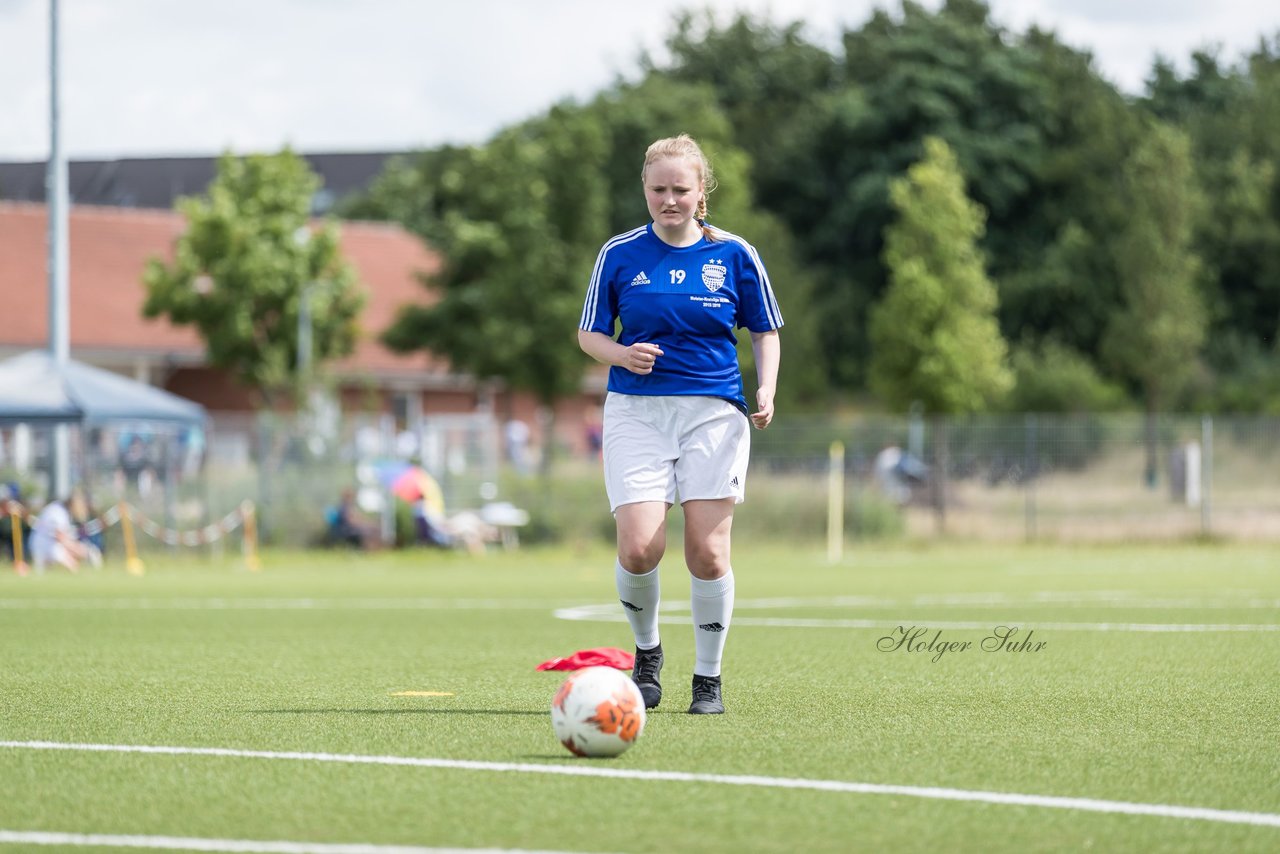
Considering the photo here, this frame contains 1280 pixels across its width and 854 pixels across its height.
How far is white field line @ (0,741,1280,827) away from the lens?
16.0 ft

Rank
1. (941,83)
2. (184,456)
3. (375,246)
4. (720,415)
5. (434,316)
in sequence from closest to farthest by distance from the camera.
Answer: (720,415), (184,456), (434,316), (941,83), (375,246)

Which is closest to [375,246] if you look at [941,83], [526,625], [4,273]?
[4,273]

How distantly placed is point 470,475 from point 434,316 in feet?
52.6

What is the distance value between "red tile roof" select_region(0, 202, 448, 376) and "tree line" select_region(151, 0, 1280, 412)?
287 cm

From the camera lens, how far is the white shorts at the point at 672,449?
7.09 m

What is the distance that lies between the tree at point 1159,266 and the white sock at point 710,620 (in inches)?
1259

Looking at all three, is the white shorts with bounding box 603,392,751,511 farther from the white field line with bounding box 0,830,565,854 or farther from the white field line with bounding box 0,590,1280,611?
the white field line with bounding box 0,590,1280,611

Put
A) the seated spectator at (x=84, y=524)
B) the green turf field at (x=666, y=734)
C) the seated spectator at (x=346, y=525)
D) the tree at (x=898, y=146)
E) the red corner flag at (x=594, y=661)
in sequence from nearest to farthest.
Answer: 1. the green turf field at (x=666, y=734)
2. the red corner flag at (x=594, y=661)
3. the seated spectator at (x=84, y=524)
4. the seated spectator at (x=346, y=525)
5. the tree at (x=898, y=146)

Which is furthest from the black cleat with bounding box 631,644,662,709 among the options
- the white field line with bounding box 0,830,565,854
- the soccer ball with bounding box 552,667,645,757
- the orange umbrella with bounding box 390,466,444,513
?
the orange umbrella with bounding box 390,466,444,513

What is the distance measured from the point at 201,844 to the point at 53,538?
1898 centimetres

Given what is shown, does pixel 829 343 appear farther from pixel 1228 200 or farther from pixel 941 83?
pixel 1228 200

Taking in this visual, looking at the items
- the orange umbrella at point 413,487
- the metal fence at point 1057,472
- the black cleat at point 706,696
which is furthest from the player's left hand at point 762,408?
the metal fence at point 1057,472

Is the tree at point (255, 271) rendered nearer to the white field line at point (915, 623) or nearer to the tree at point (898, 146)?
the tree at point (898, 146)

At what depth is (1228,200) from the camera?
53.0 m
